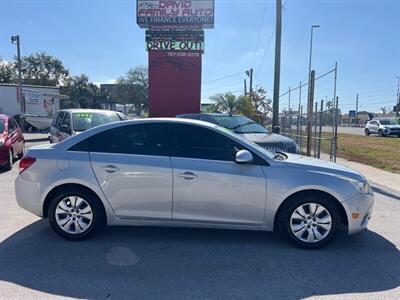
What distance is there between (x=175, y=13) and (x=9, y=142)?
11.7 meters

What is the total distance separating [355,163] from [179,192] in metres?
10.8

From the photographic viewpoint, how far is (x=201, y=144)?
5023 mm

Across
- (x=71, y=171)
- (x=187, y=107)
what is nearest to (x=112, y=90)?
(x=187, y=107)

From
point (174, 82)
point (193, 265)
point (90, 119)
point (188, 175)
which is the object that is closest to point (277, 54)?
point (174, 82)

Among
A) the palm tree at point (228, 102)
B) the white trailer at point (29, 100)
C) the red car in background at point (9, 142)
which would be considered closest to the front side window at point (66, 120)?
the red car in background at point (9, 142)

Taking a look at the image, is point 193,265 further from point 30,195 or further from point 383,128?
point 383,128

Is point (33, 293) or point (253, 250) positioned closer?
point (33, 293)

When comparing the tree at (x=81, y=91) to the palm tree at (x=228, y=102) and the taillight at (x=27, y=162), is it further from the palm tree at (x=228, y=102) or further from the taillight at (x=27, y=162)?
the taillight at (x=27, y=162)

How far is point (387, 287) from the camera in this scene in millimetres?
3893

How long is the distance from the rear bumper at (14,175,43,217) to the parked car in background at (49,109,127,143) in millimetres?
5105

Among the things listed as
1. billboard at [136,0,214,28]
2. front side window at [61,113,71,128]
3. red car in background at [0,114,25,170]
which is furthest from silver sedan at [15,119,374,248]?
billboard at [136,0,214,28]

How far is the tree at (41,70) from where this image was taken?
64.3 m

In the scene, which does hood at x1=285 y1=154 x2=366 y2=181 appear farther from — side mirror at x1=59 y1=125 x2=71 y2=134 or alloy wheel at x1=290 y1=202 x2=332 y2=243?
side mirror at x1=59 y1=125 x2=71 y2=134

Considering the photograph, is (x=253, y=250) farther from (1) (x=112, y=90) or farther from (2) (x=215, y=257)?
(1) (x=112, y=90)
